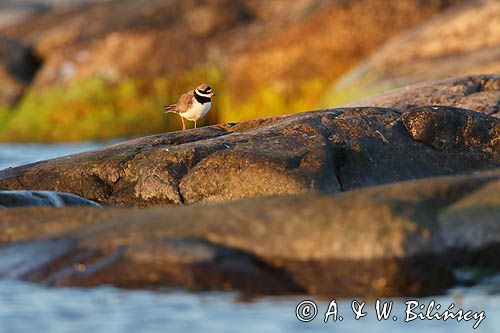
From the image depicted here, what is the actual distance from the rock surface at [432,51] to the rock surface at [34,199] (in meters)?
9.79

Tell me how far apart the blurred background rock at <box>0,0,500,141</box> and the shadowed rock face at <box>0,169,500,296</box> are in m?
12.0

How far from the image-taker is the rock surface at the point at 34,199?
35.1 feet

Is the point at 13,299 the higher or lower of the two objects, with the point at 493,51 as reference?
lower

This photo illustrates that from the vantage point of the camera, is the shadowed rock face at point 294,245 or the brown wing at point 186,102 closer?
the shadowed rock face at point 294,245

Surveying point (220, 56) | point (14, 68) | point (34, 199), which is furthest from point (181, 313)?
point (14, 68)

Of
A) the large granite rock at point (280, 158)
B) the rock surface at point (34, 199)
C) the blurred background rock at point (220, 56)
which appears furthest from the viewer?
the blurred background rock at point (220, 56)

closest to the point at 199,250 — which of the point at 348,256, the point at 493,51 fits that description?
the point at 348,256

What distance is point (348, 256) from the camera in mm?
7922

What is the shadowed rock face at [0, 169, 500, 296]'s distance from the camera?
7840 mm

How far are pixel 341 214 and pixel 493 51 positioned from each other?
39.9 feet

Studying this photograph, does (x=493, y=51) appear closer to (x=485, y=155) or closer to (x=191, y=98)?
(x=191, y=98)

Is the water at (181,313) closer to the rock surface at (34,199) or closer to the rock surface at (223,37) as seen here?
the rock surface at (34,199)

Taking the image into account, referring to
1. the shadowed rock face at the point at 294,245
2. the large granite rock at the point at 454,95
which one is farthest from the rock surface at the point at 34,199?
the large granite rock at the point at 454,95

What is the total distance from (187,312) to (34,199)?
3.83m
